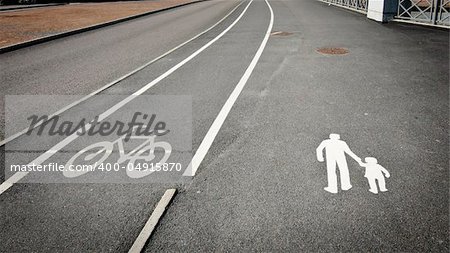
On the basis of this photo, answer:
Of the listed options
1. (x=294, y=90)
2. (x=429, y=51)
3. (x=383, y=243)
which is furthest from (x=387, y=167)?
(x=429, y=51)

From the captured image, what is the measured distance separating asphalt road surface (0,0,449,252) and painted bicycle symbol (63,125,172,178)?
7.8 inches

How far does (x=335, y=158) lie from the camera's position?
480 cm

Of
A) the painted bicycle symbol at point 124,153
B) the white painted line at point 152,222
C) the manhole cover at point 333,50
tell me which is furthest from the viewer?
the manhole cover at point 333,50

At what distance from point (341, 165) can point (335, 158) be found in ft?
0.60

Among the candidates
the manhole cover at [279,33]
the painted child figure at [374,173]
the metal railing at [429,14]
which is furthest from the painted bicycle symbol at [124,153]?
the metal railing at [429,14]

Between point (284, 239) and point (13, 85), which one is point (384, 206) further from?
point (13, 85)

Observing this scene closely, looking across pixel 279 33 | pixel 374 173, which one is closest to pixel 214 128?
pixel 374 173

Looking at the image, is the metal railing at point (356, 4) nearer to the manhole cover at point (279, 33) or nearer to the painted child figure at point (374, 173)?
the manhole cover at point (279, 33)

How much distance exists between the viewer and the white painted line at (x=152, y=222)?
3297 millimetres

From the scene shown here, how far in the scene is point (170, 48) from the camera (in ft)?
43.4

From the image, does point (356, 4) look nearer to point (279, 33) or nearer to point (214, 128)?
point (279, 33)

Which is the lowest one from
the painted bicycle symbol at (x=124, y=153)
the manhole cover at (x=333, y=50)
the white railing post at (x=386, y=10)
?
the manhole cover at (x=333, y=50)

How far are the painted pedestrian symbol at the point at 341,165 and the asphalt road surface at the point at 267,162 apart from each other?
0.09m

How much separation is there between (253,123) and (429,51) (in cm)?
819
